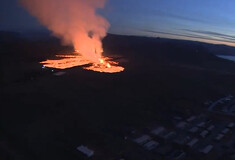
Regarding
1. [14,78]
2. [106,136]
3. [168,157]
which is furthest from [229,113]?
[14,78]

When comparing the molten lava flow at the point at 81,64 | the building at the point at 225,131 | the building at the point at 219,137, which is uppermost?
the molten lava flow at the point at 81,64

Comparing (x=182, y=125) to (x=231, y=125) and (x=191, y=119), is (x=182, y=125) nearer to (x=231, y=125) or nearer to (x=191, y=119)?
(x=191, y=119)

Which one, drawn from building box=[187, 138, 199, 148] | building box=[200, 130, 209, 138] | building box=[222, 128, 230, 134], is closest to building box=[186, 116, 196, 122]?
building box=[200, 130, 209, 138]

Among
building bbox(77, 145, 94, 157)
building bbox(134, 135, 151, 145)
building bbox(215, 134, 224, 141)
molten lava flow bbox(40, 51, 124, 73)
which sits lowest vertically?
building bbox(215, 134, 224, 141)

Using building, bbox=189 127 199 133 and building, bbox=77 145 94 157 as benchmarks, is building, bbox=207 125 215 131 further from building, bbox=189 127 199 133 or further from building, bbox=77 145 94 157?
building, bbox=77 145 94 157

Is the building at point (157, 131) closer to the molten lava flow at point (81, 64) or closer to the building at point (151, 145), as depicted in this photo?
the building at point (151, 145)

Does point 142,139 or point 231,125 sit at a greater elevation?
point 142,139

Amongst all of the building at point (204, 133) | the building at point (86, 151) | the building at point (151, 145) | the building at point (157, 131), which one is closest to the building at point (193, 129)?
the building at point (204, 133)

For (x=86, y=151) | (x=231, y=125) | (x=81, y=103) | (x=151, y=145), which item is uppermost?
(x=81, y=103)

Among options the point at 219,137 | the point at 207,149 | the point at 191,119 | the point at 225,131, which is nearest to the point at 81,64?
the point at 191,119
